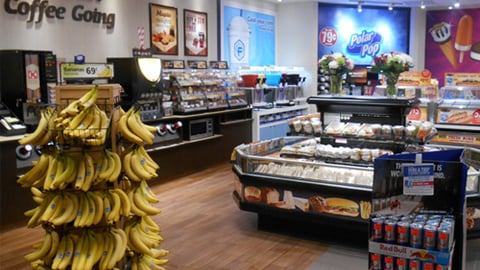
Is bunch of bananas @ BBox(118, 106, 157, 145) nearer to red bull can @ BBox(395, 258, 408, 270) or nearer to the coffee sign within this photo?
red bull can @ BBox(395, 258, 408, 270)

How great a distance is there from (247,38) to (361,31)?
13.5 ft

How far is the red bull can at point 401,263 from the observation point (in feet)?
8.18

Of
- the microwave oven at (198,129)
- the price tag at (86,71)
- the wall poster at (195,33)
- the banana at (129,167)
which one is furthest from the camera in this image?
the wall poster at (195,33)

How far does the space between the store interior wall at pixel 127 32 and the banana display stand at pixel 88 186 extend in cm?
373

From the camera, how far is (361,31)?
1395 cm

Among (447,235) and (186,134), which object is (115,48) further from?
(447,235)

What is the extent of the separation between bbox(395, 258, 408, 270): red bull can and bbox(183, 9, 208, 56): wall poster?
7499 millimetres

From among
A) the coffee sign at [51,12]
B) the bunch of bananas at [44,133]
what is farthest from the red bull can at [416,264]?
the coffee sign at [51,12]

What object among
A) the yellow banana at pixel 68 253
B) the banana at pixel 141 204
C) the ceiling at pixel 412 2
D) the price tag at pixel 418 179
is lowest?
the yellow banana at pixel 68 253

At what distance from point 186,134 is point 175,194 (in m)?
1.53

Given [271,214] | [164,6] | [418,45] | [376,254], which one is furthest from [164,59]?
[418,45]

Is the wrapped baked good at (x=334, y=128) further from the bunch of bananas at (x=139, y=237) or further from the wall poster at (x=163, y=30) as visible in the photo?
the wall poster at (x=163, y=30)

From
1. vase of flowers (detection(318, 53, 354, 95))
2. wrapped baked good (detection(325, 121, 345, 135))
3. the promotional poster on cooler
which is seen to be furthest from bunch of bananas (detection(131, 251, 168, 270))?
vase of flowers (detection(318, 53, 354, 95))

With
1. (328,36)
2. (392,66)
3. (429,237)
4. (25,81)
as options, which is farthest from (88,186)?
(328,36)
